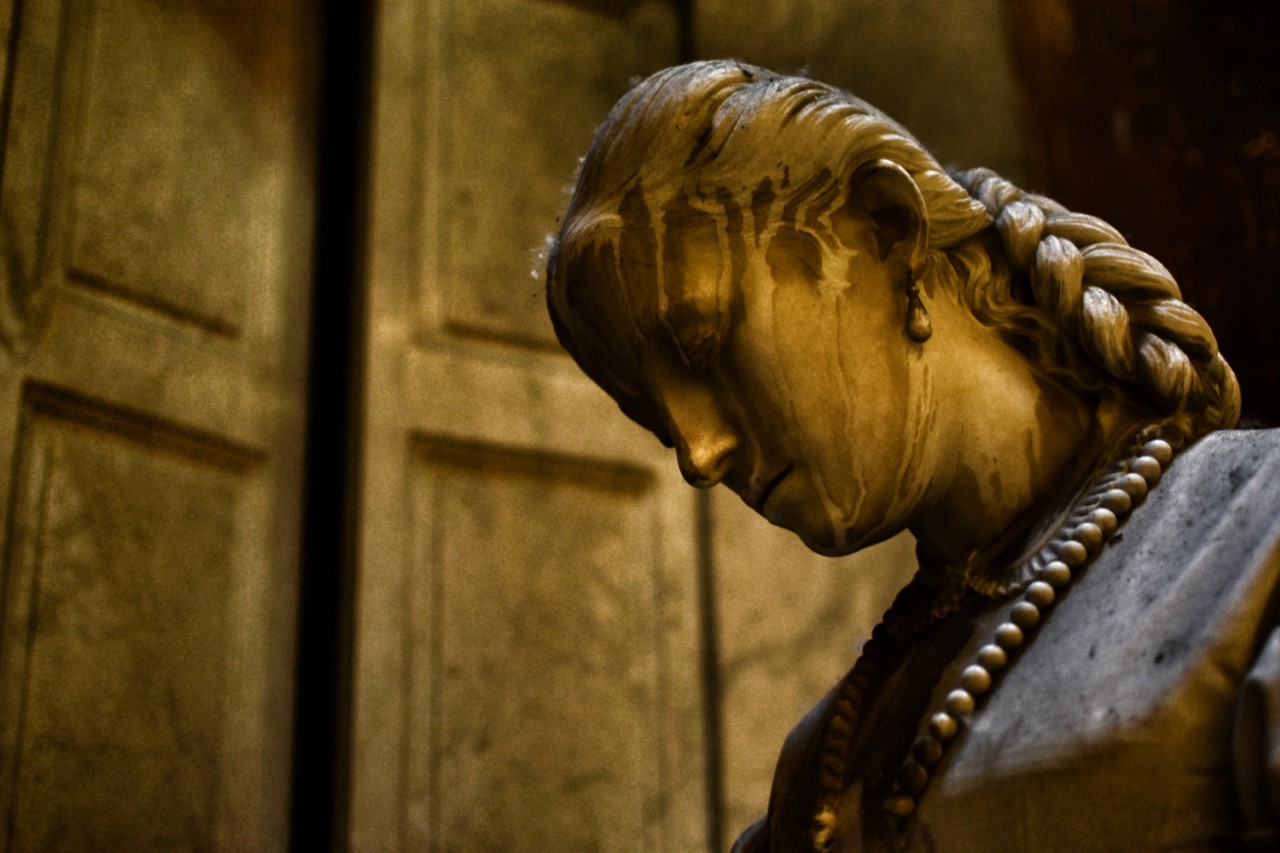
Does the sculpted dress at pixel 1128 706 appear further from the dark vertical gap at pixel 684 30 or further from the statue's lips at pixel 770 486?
the dark vertical gap at pixel 684 30

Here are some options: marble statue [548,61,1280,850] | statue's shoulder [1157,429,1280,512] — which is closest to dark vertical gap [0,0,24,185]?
marble statue [548,61,1280,850]

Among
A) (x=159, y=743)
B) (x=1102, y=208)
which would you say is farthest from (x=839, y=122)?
(x=1102, y=208)

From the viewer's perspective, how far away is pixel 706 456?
127 cm

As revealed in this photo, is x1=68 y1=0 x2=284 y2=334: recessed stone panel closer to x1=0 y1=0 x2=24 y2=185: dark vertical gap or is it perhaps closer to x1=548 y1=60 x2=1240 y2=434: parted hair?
x1=0 y1=0 x2=24 y2=185: dark vertical gap

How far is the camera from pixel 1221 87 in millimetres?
3027

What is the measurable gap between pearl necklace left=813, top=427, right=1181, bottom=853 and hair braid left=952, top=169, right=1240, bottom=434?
5 centimetres

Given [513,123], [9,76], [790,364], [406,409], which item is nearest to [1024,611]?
[790,364]

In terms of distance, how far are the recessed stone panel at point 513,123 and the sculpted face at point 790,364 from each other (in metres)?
1.37

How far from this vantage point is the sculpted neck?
1.27 metres

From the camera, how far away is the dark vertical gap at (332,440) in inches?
95.7

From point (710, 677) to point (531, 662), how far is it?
320 mm

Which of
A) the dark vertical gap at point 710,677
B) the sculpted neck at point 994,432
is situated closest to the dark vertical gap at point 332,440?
the dark vertical gap at point 710,677

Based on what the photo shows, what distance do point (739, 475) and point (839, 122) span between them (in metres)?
0.30

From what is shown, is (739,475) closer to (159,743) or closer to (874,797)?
(874,797)
